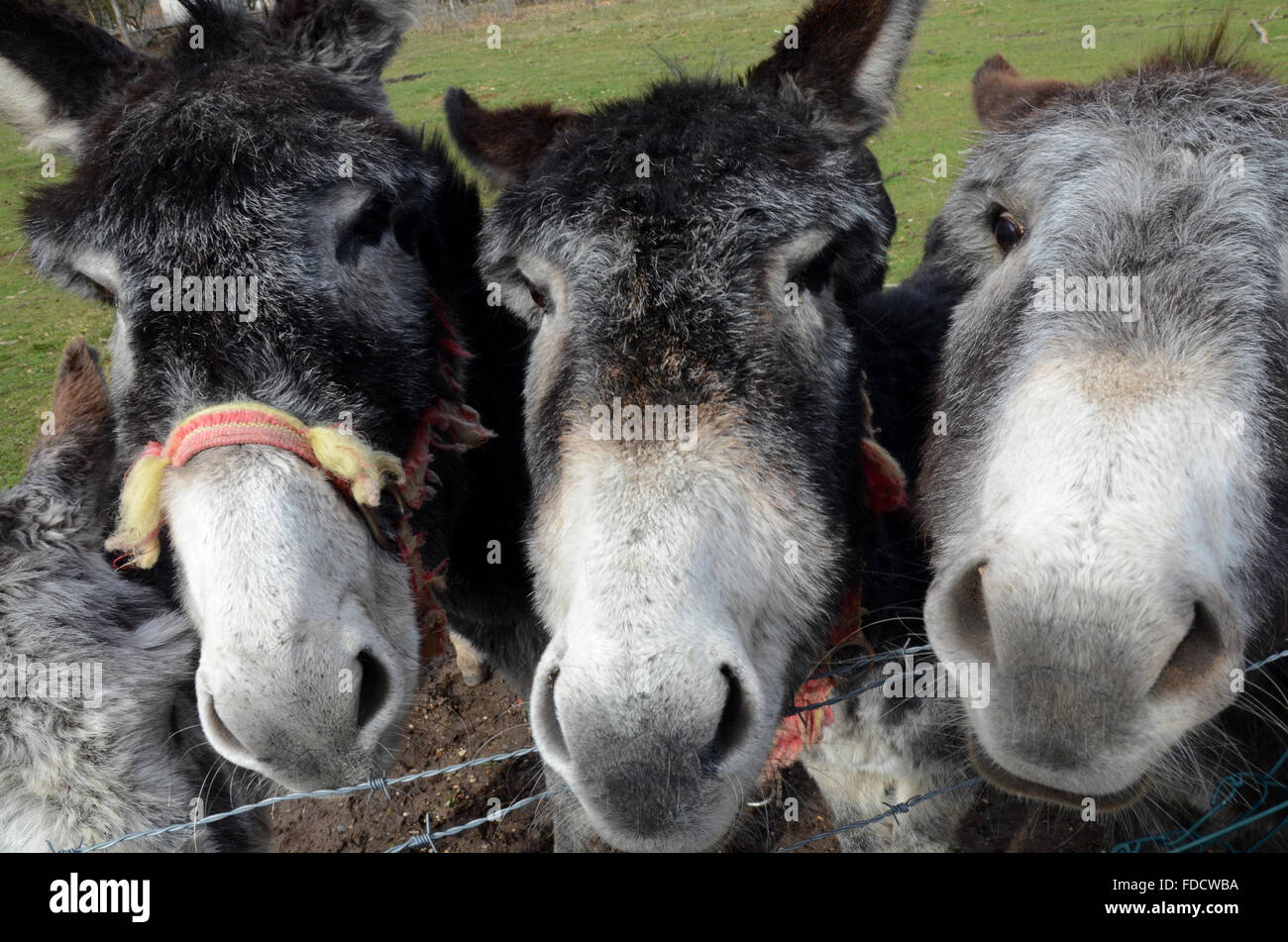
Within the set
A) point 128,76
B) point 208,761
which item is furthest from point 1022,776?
point 128,76

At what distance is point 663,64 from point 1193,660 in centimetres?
459

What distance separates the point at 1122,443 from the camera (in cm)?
190

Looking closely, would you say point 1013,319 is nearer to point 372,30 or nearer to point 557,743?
point 557,743

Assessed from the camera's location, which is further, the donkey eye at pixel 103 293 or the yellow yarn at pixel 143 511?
the donkey eye at pixel 103 293

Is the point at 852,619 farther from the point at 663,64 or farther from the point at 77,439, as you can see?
the point at 663,64

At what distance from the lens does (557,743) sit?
6.94ft

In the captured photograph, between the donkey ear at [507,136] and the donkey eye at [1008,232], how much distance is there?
151 cm

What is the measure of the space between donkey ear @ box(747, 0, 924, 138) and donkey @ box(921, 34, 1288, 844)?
0.47m

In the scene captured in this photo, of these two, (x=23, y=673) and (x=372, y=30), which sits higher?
(x=372, y=30)

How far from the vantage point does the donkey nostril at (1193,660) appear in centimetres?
182

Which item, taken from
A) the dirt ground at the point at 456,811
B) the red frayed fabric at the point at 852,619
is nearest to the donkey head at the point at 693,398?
the red frayed fabric at the point at 852,619

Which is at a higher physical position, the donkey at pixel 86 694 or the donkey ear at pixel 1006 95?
the donkey ear at pixel 1006 95

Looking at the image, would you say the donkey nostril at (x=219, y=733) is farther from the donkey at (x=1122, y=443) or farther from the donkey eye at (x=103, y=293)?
the donkey at (x=1122, y=443)
